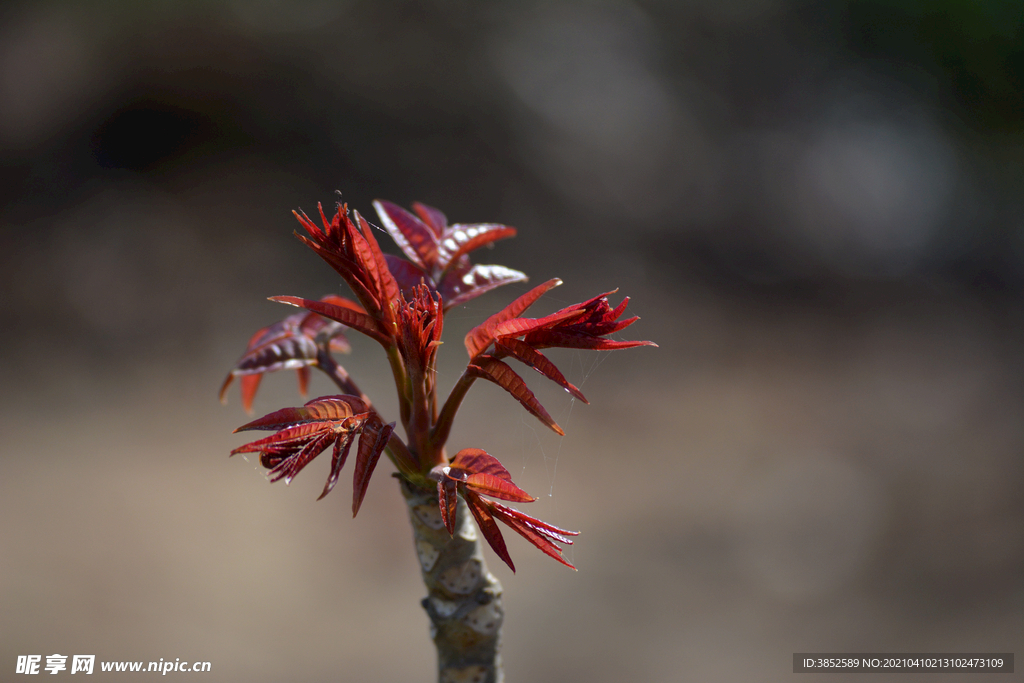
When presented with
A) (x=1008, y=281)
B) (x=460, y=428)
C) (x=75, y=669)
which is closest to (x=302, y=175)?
(x=460, y=428)

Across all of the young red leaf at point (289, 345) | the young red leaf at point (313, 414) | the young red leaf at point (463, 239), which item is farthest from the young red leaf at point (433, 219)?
the young red leaf at point (313, 414)

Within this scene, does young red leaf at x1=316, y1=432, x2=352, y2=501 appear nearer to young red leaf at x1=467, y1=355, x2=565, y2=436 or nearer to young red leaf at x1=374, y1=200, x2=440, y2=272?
young red leaf at x1=467, y1=355, x2=565, y2=436

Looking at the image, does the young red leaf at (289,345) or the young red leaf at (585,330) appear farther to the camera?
the young red leaf at (289,345)

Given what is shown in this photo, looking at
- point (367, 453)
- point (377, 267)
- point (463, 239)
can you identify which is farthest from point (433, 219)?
point (367, 453)

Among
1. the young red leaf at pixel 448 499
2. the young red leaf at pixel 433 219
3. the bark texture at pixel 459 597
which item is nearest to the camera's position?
the young red leaf at pixel 448 499

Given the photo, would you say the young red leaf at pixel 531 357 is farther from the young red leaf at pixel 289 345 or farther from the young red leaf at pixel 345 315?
the young red leaf at pixel 289 345

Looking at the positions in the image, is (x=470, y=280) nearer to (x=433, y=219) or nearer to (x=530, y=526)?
(x=433, y=219)
